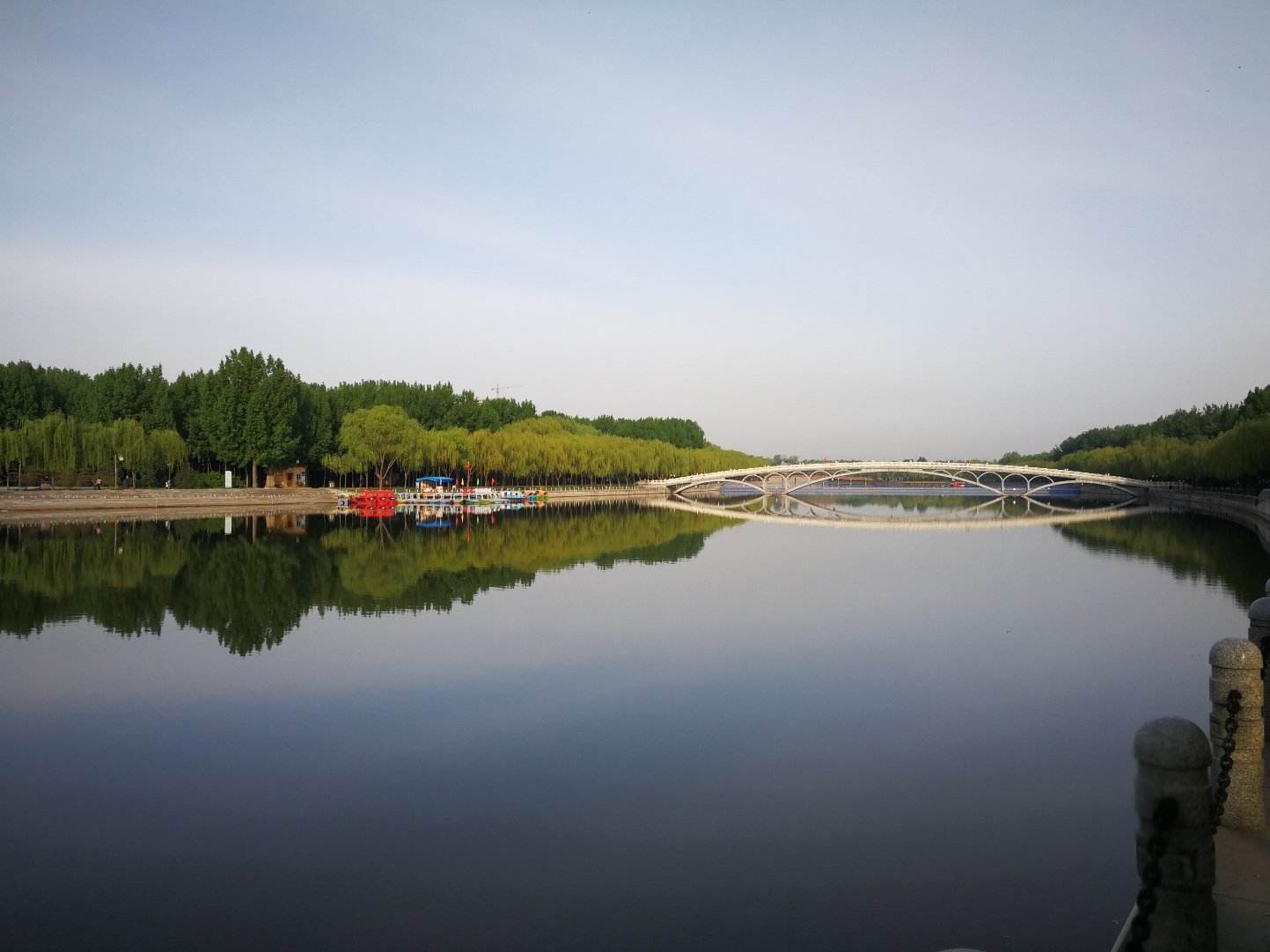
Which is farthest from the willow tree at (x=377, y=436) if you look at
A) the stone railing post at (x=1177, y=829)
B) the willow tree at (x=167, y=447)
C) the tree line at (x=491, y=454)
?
the stone railing post at (x=1177, y=829)

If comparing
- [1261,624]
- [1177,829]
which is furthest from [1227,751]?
[1261,624]

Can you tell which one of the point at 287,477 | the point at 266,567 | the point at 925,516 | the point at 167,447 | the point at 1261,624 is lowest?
the point at 925,516

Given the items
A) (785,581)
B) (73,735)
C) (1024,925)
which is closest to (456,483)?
(785,581)

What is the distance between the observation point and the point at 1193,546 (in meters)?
33.1

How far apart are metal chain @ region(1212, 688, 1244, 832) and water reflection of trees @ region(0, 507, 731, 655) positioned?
1268 cm

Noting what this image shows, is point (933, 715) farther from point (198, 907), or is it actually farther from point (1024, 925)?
point (198, 907)

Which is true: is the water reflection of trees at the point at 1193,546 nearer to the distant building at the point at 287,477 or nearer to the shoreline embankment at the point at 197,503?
the shoreline embankment at the point at 197,503

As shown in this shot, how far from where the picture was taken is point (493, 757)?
9.21m

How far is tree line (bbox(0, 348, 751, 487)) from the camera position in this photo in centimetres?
5038

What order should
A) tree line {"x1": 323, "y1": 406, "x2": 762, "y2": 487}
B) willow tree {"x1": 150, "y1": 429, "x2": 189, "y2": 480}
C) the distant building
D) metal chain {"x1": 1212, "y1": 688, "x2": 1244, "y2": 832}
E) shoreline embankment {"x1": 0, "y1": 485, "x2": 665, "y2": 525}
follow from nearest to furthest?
metal chain {"x1": 1212, "y1": 688, "x2": 1244, "y2": 832}
shoreline embankment {"x1": 0, "y1": 485, "x2": 665, "y2": 525}
willow tree {"x1": 150, "y1": 429, "x2": 189, "y2": 480}
the distant building
tree line {"x1": 323, "y1": 406, "x2": 762, "y2": 487}

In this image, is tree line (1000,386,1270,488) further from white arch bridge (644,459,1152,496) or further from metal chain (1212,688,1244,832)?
metal chain (1212,688,1244,832)

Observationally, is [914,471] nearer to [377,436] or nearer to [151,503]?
[377,436]

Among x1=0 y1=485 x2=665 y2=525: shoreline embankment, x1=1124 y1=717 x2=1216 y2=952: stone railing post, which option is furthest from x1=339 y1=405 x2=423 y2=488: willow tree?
x1=1124 y1=717 x2=1216 y2=952: stone railing post

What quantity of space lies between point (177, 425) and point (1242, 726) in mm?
62217
